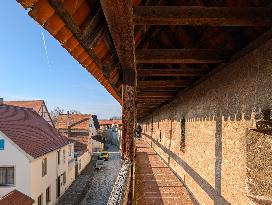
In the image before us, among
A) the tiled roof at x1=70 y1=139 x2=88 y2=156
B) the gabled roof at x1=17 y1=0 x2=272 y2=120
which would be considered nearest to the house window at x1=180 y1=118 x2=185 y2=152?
the gabled roof at x1=17 y1=0 x2=272 y2=120

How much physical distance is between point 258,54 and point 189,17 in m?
1.56

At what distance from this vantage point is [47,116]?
35.9 m

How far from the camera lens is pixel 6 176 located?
55.7ft

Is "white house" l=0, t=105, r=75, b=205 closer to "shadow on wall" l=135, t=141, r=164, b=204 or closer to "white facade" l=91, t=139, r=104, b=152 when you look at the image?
"shadow on wall" l=135, t=141, r=164, b=204

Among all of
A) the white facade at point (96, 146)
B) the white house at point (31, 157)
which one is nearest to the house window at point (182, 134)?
the white house at point (31, 157)

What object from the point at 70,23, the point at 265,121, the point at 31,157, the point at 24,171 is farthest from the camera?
the point at 31,157

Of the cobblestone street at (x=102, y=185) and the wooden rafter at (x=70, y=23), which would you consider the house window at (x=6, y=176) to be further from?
the wooden rafter at (x=70, y=23)

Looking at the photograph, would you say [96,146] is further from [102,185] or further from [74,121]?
[102,185]

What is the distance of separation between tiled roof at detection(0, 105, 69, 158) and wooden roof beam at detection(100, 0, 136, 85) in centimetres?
1546

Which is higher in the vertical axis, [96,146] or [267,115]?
[267,115]

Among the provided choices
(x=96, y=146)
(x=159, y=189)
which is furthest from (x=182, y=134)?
(x=96, y=146)

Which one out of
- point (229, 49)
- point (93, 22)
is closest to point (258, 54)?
point (229, 49)

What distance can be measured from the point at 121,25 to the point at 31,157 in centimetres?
1603

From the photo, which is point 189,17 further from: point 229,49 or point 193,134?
point 193,134
